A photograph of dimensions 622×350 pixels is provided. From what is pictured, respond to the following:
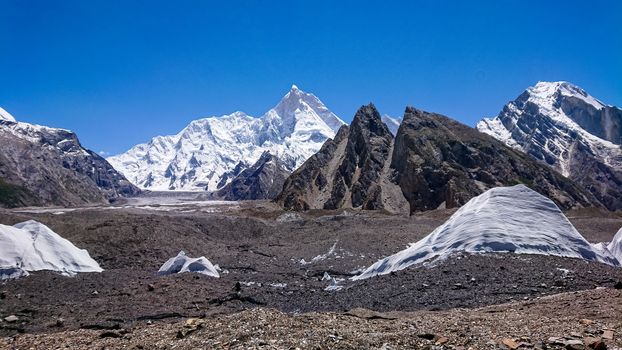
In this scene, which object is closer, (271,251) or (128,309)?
(128,309)

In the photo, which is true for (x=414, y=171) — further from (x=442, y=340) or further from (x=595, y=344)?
(x=595, y=344)

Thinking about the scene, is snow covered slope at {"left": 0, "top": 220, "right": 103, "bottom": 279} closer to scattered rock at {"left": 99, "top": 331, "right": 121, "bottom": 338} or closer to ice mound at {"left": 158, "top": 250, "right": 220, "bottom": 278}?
ice mound at {"left": 158, "top": 250, "right": 220, "bottom": 278}

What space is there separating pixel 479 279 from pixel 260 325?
1122 cm

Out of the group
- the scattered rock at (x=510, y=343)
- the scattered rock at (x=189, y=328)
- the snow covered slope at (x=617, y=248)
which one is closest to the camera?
the scattered rock at (x=510, y=343)

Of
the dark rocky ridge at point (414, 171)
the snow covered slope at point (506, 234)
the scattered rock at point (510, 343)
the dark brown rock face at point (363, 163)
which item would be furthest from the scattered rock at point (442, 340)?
the dark brown rock face at point (363, 163)

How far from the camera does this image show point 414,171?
92125mm

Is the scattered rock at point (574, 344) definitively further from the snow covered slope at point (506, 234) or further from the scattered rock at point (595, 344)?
the snow covered slope at point (506, 234)

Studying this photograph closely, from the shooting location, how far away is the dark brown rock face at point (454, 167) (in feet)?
287

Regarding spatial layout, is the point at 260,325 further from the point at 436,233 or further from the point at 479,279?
the point at 436,233

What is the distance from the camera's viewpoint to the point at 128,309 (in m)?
20.2

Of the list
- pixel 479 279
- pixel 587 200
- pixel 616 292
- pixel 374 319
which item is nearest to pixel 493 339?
pixel 374 319

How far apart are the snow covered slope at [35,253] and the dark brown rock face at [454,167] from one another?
59.7 meters

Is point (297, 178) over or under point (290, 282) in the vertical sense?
over

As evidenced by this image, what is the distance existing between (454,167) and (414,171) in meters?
6.88
